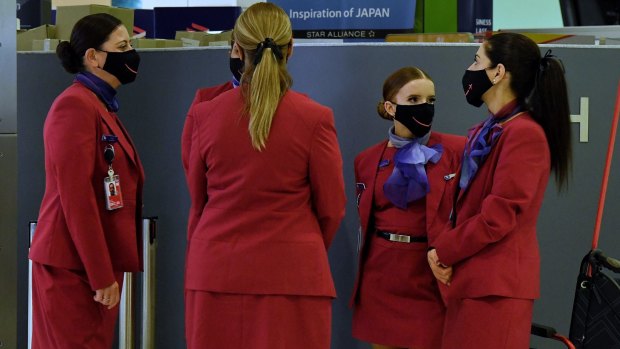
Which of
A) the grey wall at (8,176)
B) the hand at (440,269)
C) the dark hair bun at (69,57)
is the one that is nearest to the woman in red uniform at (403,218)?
the hand at (440,269)

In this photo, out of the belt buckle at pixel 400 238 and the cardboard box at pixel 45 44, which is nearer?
the belt buckle at pixel 400 238

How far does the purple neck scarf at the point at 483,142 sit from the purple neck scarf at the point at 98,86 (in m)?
1.12

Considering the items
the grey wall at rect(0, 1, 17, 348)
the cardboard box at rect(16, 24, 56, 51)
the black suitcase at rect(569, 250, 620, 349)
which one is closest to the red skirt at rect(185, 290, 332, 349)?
the grey wall at rect(0, 1, 17, 348)

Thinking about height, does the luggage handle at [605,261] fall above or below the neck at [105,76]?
below

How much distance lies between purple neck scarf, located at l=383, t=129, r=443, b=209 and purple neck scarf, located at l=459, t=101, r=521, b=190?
383mm

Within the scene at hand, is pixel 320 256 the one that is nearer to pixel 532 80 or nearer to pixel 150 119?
pixel 532 80

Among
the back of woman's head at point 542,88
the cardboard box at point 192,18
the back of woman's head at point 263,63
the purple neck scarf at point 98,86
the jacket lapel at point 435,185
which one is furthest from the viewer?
the cardboard box at point 192,18

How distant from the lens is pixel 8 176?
2668mm

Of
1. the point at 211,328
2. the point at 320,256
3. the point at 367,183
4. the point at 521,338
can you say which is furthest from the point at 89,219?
the point at 521,338

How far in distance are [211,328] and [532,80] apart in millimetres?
1123

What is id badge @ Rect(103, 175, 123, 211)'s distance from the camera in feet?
8.94

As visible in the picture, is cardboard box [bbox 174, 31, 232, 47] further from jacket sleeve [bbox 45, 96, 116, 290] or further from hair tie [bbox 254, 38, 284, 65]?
hair tie [bbox 254, 38, 284, 65]

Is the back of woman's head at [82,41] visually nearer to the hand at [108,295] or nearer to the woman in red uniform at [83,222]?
the woman in red uniform at [83,222]

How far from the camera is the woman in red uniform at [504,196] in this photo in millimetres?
2461
